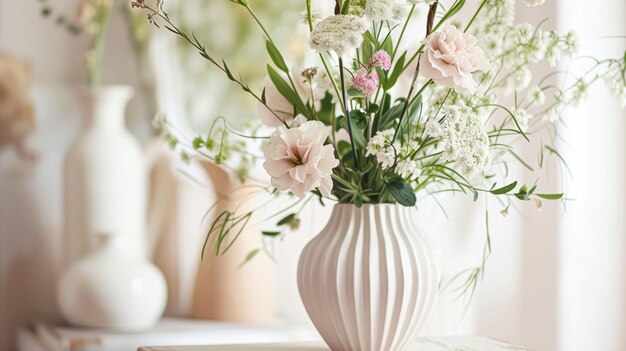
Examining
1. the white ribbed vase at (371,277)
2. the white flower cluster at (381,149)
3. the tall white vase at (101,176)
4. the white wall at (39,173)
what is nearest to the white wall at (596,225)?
the white ribbed vase at (371,277)

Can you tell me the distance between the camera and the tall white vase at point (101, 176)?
2037 millimetres

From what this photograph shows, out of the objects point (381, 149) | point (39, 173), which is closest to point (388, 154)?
point (381, 149)

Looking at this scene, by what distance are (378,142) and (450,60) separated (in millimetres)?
122

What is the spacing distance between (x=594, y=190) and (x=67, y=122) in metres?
1.17

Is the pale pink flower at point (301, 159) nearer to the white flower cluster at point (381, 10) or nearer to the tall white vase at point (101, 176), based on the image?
the white flower cluster at point (381, 10)

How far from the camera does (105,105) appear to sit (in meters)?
2.04

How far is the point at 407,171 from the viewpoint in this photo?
42.6 inches

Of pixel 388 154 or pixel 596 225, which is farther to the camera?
pixel 596 225

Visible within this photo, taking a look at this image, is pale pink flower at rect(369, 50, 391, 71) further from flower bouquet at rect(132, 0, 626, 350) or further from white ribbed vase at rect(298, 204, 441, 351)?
white ribbed vase at rect(298, 204, 441, 351)

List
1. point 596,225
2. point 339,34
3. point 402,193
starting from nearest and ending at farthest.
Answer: point 339,34 → point 402,193 → point 596,225

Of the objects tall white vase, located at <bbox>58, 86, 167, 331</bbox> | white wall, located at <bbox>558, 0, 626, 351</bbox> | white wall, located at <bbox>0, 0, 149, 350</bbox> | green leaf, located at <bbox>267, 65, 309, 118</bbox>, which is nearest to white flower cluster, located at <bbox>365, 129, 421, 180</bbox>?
green leaf, located at <bbox>267, 65, 309, 118</bbox>

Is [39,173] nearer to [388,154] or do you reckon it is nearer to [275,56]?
[275,56]

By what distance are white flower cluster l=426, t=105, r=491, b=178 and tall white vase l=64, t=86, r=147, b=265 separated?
3.71 ft

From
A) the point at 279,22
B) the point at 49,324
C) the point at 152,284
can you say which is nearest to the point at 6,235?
the point at 49,324
